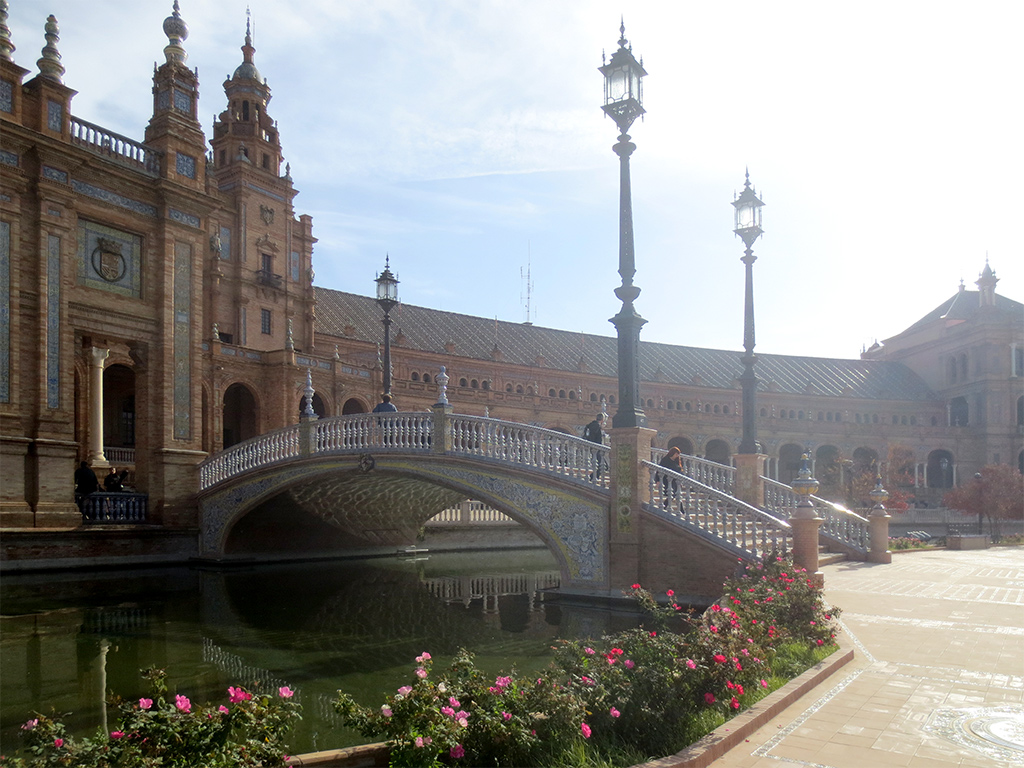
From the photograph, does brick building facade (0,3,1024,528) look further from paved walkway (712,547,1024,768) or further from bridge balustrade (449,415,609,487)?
paved walkway (712,547,1024,768)

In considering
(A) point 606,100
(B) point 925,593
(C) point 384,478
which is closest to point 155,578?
(C) point 384,478

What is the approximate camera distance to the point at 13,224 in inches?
829

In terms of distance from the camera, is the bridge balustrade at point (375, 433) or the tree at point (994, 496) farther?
the tree at point (994, 496)

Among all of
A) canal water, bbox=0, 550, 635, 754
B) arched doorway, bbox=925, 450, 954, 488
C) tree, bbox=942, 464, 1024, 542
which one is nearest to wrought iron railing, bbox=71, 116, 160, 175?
canal water, bbox=0, 550, 635, 754

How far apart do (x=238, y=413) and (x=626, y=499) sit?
2883cm

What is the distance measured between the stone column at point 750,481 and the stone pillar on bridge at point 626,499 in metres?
5.14

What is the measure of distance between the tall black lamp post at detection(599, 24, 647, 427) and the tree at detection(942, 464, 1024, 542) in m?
31.0

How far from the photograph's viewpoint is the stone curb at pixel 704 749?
17.5 feet

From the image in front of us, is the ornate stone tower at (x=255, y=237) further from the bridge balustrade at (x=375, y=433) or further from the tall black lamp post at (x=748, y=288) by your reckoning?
the tall black lamp post at (x=748, y=288)

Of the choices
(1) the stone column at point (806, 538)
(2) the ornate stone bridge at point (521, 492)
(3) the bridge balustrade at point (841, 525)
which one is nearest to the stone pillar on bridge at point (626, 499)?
(2) the ornate stone bridge at point (521, 492)

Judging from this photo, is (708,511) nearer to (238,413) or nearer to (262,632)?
(262,632)

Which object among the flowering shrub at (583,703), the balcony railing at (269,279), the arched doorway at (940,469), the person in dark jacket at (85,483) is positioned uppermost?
the balcony railing at (269,279)

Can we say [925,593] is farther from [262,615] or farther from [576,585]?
[262,615]

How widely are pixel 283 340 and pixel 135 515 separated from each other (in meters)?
21.3
